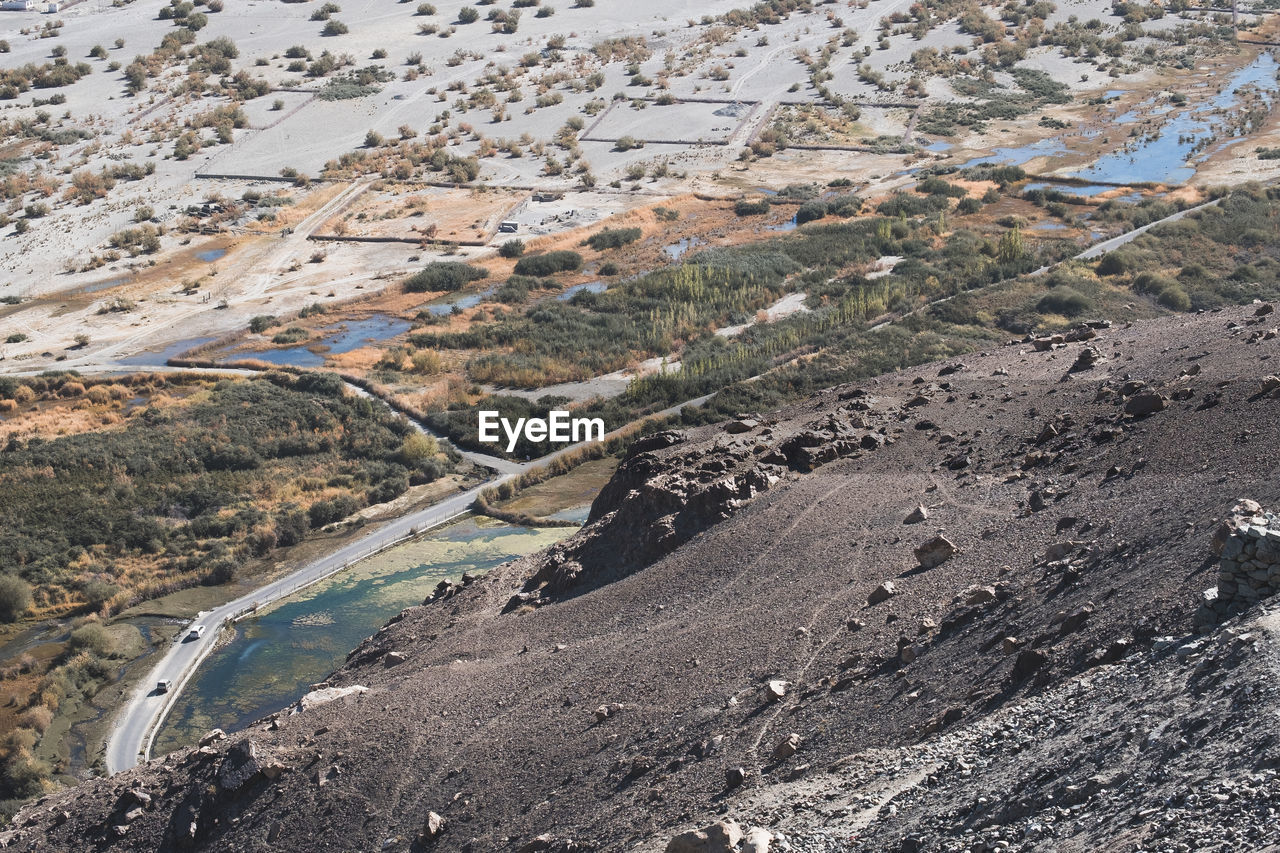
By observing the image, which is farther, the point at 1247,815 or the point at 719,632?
the point at 719,632

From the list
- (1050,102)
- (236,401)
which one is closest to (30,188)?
(236,401)

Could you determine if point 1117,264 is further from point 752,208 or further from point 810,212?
point 752,208

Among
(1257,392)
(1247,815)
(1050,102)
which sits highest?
(1247,815)

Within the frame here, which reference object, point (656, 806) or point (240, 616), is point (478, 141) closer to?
point (240, 616)

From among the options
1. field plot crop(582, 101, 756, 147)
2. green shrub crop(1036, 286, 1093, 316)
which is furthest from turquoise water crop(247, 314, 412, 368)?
field plot crop(582, 101, 756, 147)

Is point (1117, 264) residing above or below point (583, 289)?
→ above

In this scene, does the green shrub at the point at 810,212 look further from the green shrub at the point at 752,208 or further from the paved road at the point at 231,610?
the paved road at the point at 231,610

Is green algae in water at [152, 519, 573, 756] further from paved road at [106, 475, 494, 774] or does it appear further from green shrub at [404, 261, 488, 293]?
green shrub at [404, 261, 488, 293]

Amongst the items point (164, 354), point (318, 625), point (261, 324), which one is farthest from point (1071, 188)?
point (318, 625)
